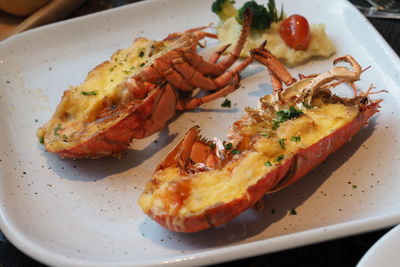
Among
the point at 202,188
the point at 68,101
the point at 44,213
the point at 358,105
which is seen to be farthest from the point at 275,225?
the point at 68,101

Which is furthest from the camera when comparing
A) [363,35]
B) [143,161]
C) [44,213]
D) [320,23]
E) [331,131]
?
[320,23]

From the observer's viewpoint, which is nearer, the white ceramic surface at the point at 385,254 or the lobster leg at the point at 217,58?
the white ceramic surface at the point at 385,254

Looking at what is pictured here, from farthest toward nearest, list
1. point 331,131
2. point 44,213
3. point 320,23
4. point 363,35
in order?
point 320,23
point 363,35
point 44,213
point 331,131

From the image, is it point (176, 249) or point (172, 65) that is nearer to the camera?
point (176, 249)

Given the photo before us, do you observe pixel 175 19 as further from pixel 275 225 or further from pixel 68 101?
pixel 275 225

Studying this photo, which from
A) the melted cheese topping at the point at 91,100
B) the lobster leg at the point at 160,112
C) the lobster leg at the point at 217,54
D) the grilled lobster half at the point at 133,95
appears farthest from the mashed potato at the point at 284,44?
the lobster leg at the point at 160,112

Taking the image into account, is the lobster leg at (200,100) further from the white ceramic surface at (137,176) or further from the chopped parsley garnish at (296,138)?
the chopped parsley garnish at (296,138)

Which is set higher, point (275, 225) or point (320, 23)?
point (320, 23)
